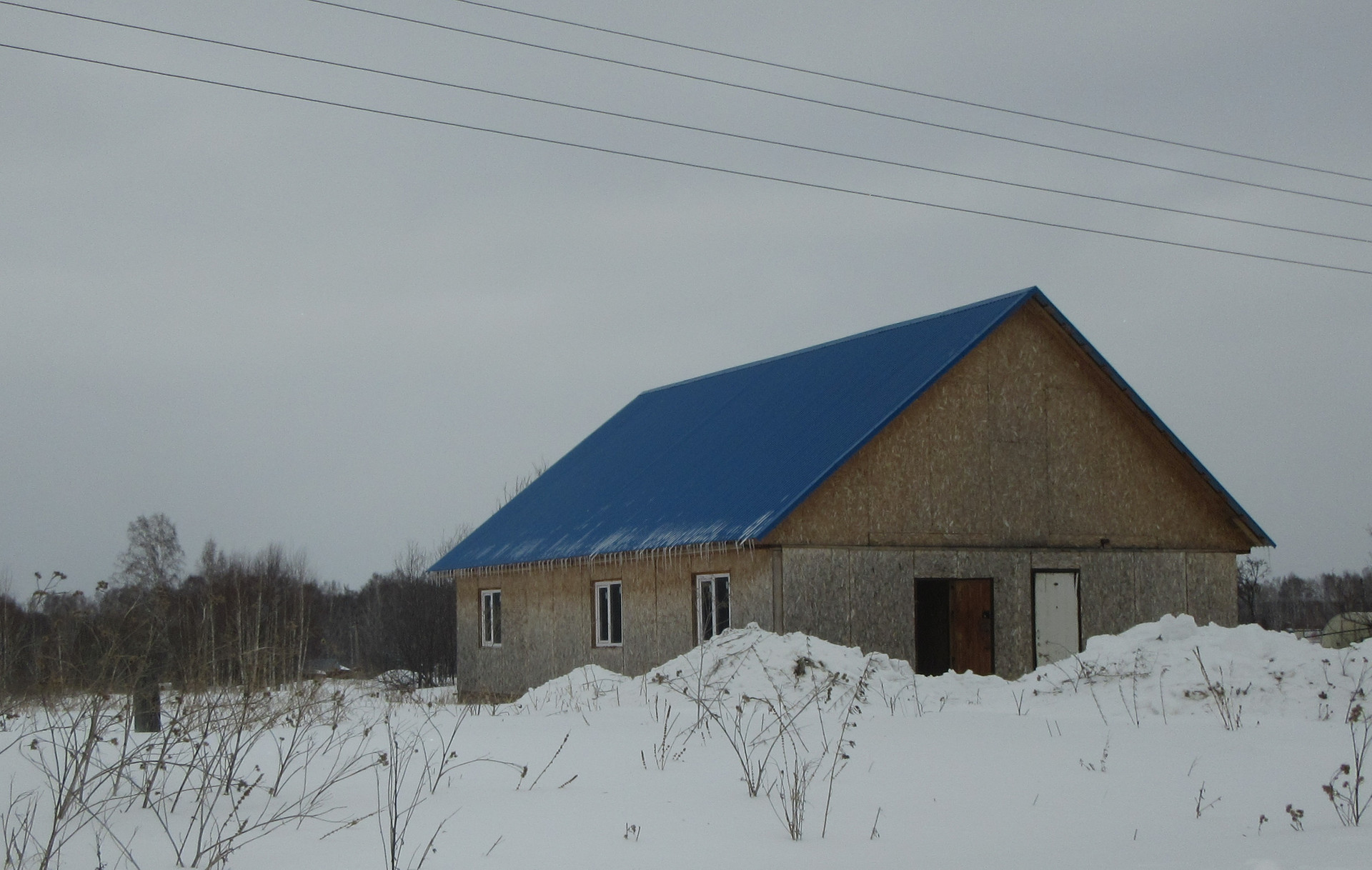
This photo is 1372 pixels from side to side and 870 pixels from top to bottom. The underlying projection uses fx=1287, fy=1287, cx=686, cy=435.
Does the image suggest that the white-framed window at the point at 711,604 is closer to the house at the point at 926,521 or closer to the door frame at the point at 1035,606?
the house at the point at 926,521

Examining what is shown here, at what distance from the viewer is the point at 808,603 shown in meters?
18.2

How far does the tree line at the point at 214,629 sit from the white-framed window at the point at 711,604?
5.36 meters

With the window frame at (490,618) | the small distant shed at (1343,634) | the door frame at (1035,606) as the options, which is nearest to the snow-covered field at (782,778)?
the door frame at (1035,606)

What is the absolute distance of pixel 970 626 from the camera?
19828 mm

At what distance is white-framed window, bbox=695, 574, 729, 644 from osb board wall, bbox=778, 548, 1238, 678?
1594 mm

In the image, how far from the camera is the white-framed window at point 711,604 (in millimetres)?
19406

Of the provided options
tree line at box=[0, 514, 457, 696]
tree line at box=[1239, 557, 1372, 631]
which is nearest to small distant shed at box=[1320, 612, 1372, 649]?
tree line at box=[1239, 557, 1372, 631]

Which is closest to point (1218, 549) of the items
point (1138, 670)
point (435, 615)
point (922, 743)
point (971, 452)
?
point (971, 452)

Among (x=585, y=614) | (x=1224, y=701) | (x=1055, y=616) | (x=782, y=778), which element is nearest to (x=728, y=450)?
(x=585, y=614)

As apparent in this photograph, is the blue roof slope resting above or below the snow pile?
above

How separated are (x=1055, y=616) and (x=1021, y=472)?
2325 mm

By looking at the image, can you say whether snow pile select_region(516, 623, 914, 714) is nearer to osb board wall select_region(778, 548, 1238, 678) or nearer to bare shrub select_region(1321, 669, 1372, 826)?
osb board wall select_region(778, 548, 1238, 678)

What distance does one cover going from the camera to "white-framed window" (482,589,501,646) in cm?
2630

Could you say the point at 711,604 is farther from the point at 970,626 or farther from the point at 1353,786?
the point at 1353,786
